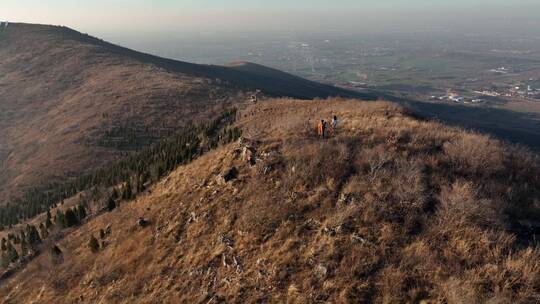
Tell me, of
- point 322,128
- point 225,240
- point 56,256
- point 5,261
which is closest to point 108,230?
point 56,256

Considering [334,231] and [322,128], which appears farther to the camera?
[322,128]

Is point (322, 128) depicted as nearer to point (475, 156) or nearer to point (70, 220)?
point (475, 156)

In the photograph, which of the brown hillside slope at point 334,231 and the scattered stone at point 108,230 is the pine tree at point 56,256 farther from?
the scattered stone at point 108,230

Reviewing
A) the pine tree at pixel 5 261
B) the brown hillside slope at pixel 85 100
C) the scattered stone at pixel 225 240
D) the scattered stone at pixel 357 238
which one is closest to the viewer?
the scattered stone at pixel 357 238

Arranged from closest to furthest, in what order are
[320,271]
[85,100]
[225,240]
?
[320,271] → [225,240] → [85,100]

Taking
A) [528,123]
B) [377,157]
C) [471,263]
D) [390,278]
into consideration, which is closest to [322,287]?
[390,278]

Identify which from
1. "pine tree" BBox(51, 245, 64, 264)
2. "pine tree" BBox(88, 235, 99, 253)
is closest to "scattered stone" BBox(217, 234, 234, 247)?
"pine tree" BBox(88, 235, 99, 253)

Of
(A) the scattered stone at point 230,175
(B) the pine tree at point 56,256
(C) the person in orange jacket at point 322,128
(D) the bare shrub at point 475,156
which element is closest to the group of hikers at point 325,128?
(C) the person in orange jacket at point 322,128
